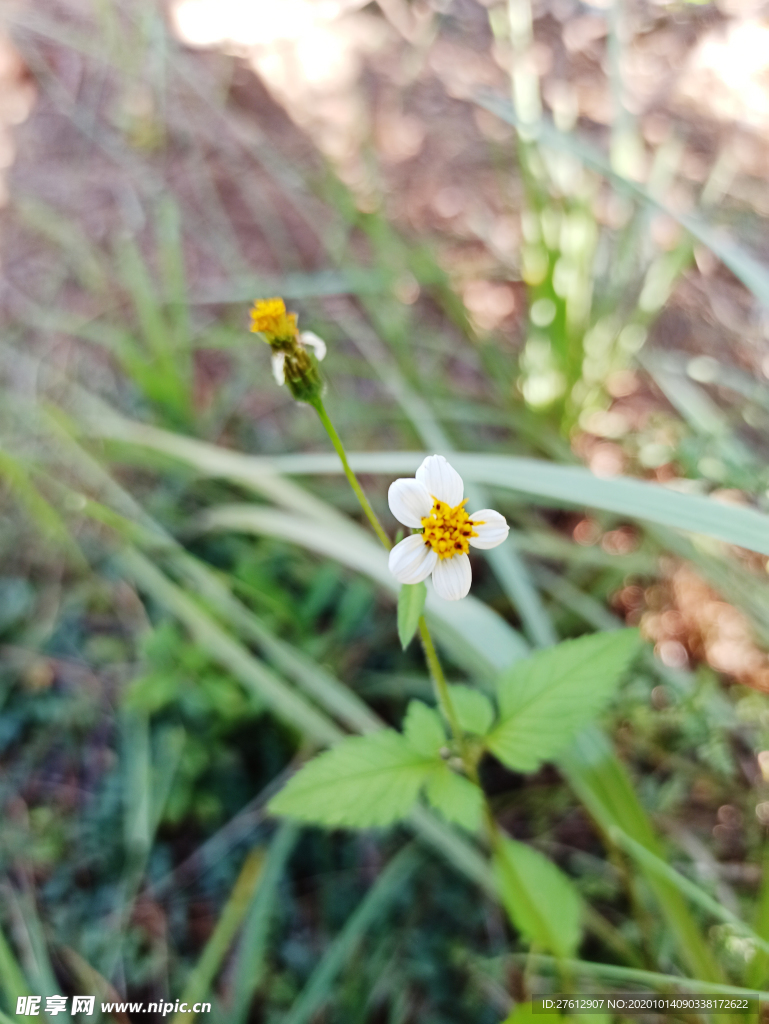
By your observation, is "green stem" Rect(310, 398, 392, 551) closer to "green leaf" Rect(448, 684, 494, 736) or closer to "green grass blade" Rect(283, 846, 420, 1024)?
"green leaf" Rect(448, 684, 494, 736)

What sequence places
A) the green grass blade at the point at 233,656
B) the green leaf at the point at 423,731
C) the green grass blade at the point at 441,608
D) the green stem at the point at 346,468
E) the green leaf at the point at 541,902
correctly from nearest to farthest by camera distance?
the green stem at the point at 346,468 → the green leaf at the point at 423,731 → the green leaf at the point at 541,902 → the green grass blade at the point at 441,608 → the green grass blade at the point at 233,656

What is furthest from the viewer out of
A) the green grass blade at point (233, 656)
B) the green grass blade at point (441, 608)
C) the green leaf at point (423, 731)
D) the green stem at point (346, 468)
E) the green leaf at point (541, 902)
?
the green grass blade at point (233, 656)

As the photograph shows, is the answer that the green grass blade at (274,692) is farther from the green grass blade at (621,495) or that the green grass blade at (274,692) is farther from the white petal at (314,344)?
the white petal at (314,344)

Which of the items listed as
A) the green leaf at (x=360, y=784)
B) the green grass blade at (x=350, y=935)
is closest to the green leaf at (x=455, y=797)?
the green leaf at (x=360, y=784)

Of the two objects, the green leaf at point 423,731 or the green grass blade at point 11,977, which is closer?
the green leaf at point 423,731

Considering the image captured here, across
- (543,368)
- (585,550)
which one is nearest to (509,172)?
(543,368)

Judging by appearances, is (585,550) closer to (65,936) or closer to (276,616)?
(276,616)

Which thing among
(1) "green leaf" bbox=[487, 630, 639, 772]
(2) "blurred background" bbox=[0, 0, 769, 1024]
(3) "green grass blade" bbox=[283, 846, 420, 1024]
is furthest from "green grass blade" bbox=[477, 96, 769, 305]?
(3) "green grass blade" bbox=[283, 846, 420, 1024]

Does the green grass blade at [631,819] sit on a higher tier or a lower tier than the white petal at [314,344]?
lower
